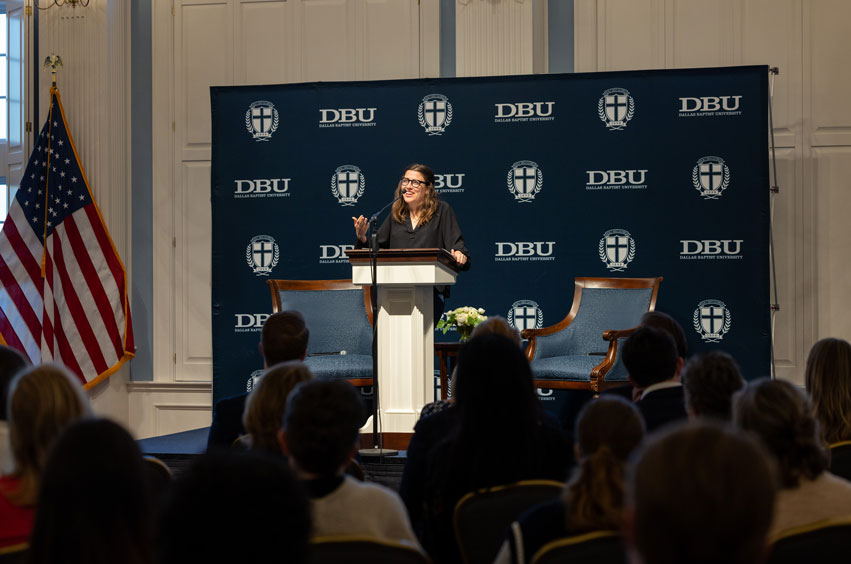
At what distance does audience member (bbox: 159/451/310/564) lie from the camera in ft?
3.41

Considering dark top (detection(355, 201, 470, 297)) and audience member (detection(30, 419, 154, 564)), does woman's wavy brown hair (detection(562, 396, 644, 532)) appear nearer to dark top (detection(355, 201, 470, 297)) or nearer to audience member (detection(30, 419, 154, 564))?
audience member (detection(30, 419, 154, 564))

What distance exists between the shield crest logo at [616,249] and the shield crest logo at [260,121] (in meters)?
2.64

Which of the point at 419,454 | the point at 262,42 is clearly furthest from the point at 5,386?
the point at 262,42

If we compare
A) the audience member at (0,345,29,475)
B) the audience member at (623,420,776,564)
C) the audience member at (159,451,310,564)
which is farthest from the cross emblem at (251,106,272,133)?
the audience member at (623,420,776,564)

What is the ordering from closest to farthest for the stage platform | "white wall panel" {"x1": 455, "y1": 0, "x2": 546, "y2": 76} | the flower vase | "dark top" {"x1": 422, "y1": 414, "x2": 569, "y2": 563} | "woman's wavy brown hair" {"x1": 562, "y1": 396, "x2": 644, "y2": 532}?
"woman's wavy brown hair" {"x1": 562, "y1": 396, "x2": 644, "y2": 532}
"dark top" {"x1": 422, "y1": 414, "x2": 569, "y2": 563}
the stage platform
the flower vase
"white wall panel" {"x1": 455, "y1": 0, "x2": 546, "y2": 76}

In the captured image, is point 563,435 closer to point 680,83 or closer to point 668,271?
point 668,271

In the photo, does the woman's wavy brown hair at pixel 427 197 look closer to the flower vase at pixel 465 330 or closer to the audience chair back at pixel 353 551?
the flower vase at pixel 465 330

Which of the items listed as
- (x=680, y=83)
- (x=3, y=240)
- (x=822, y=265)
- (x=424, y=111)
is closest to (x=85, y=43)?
(x=3, y=240)

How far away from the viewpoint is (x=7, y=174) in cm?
786

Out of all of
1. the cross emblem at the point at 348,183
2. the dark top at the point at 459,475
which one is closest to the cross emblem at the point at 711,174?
the cross emblem at the point at 348,183

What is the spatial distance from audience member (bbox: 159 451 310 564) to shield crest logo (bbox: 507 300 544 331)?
18.1 feet

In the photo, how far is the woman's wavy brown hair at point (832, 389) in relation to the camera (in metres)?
2.69

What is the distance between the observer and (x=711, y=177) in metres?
6.32

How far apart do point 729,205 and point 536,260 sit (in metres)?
1.41
